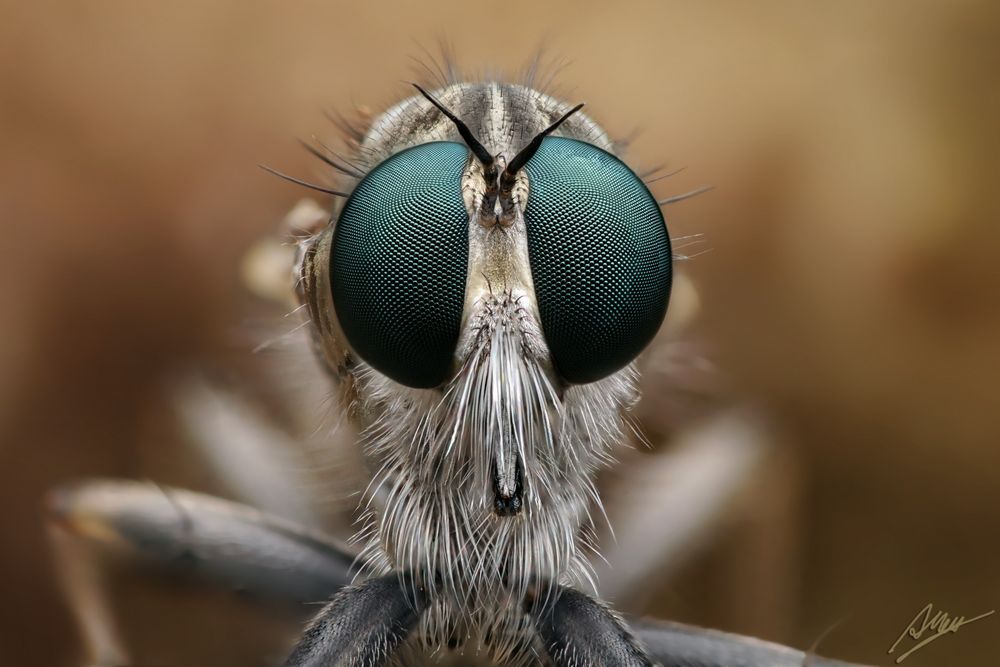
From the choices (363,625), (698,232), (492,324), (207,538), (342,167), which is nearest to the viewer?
(492,324)

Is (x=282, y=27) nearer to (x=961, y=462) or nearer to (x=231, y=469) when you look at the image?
(x=231, y=469)

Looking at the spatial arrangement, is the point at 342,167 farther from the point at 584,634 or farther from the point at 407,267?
the point at 584,634

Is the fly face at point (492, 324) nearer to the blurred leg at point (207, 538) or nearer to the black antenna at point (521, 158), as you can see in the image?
the black antenna at point (521, 158)

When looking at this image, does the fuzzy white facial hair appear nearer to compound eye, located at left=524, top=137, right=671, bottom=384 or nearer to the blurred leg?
compound eye, located at left=524, top=137, right=671, bottom=384

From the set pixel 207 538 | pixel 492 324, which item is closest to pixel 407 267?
pixel 492 324

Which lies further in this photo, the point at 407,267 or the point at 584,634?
the point at 584,634
